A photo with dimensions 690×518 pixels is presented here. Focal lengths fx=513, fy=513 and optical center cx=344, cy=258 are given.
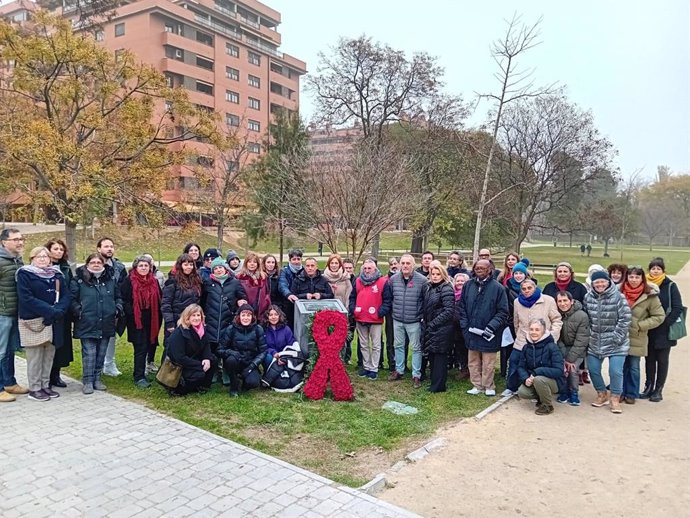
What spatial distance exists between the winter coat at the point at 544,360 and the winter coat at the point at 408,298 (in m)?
1.49

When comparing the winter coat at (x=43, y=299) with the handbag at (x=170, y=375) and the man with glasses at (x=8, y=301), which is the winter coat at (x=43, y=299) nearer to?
the man with glasses at (x=8, y=301)

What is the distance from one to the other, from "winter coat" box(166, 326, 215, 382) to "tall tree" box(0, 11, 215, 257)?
6332 mm

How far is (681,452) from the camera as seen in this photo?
507 centimetres

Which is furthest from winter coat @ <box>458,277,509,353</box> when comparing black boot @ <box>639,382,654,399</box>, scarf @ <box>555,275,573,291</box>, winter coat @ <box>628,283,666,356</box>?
black boot @ <box>639,382,654,399</box>

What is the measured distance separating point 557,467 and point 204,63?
179ft

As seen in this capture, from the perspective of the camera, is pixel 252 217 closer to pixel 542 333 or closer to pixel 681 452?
pixel 542 333

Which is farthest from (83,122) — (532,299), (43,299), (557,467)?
(557,467)

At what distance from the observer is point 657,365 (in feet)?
22.2

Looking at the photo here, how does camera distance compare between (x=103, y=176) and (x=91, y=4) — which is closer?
(x=103, y=176)

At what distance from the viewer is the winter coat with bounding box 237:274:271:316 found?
23.0 ft

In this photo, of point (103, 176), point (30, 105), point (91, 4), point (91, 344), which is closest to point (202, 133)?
point (103, 176)

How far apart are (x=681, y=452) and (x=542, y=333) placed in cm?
178

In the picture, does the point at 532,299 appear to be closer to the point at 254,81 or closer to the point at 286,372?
the point at 286,372

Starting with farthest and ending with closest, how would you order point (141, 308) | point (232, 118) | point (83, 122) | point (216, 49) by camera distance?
1. point (232, 118)
2. point (216, 49)
3. point (83, 122)
4. point (141, 308)
